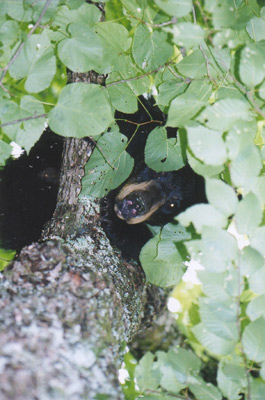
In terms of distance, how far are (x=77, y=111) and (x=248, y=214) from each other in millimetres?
629

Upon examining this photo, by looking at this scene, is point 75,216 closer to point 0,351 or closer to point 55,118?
point 55,118

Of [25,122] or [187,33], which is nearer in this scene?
[187,33]

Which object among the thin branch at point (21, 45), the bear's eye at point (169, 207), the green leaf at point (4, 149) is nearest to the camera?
the thin branch at point (21, 45)

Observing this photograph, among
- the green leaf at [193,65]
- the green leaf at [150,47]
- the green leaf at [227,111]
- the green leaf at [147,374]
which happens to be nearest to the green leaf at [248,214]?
the green leaf at [227,111]

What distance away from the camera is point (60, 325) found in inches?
39.7

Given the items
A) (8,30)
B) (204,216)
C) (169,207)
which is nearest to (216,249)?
(204,216)

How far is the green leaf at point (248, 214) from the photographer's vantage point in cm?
85

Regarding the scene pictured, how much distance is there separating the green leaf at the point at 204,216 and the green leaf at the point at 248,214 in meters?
0.04

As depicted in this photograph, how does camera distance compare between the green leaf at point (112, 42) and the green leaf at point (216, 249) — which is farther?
the green leaf at point (112, 42)

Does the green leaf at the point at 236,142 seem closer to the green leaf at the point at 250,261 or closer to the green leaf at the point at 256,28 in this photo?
the green leaf at the point at 250,261

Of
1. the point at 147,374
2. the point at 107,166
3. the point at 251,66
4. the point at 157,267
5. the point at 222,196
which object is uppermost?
the point at 251,66

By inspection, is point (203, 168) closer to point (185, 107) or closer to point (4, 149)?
point (185, 107)

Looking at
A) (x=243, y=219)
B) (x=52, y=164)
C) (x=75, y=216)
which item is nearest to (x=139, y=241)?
(x=75, y=216)

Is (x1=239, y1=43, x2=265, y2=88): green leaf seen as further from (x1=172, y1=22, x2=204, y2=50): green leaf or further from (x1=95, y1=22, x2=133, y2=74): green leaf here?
(x1=95, y1=22, x2=133, y2=74): green leaf
